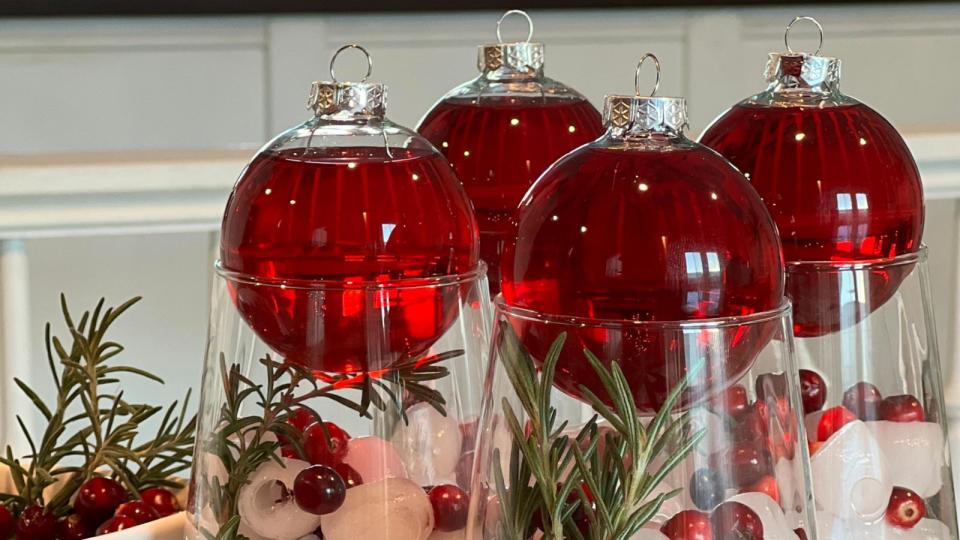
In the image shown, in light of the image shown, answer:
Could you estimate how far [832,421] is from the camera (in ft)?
1.18

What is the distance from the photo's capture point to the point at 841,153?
365 mm

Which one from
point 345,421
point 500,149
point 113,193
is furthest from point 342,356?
point 113,193

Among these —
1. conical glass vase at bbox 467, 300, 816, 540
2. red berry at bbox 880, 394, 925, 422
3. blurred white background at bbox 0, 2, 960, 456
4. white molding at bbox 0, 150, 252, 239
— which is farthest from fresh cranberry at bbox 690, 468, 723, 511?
blurred white background at bbox 0, 2, 960, 456

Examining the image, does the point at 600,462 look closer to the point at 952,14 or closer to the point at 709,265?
the point at 709,265

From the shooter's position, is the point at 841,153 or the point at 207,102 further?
the point at 207,102

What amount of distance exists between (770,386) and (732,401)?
2cm

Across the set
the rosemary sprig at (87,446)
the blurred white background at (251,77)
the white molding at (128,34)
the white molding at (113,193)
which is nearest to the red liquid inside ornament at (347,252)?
the rosemary sprig at (87,446)

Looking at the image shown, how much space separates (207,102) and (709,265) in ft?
5.42

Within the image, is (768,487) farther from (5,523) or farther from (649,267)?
(5,523)

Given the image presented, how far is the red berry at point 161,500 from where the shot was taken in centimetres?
41

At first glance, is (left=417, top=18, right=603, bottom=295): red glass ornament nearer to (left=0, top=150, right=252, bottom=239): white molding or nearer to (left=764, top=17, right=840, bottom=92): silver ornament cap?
(left=764, top=17, right=840, bottom=92): silver ornament cap

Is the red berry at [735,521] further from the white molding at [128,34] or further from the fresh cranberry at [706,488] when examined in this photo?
the white molding at [128,34]

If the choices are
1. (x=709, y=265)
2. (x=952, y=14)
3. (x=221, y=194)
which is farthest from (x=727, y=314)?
(x=952, y=14)

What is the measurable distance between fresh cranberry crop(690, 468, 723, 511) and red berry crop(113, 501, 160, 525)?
18cm
